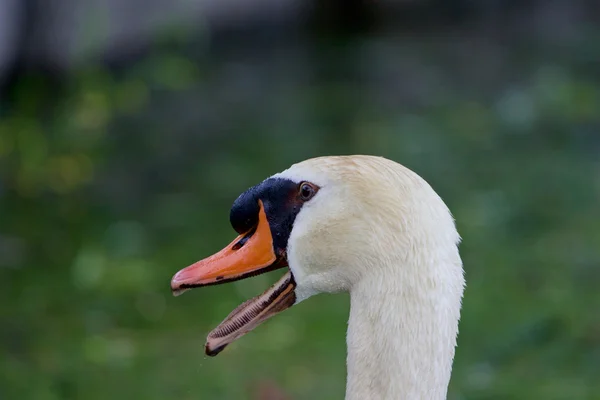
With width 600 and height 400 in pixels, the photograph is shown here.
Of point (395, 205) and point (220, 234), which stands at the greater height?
point (395, 205)

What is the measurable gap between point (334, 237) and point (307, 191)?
0.12 m

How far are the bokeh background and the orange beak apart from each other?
2.22 m

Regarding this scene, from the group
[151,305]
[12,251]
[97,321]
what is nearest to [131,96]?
[12,251]

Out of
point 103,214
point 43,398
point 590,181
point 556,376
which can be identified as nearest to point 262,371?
point 43,398

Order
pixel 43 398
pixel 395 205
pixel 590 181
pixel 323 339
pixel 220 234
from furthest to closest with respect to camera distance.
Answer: pixel 590 181
pixel 220 234
pixel 323 339
pixel 43 398
pixel 395 205

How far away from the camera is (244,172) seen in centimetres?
719

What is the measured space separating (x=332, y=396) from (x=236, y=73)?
216 inches

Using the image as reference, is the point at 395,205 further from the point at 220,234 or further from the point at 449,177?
the point at 449,177

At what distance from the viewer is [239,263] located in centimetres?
252

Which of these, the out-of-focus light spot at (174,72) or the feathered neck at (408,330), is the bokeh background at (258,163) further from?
the feathered neck at (408,330)

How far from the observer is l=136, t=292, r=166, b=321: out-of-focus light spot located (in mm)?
5449

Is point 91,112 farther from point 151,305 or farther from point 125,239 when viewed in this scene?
point 151,305

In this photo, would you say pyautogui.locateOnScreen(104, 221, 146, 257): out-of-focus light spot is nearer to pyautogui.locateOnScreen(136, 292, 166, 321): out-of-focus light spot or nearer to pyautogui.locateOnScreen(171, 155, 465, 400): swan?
pyautogui.locateOnScreen(136, 292, 166, 321): out-of-focus light spot

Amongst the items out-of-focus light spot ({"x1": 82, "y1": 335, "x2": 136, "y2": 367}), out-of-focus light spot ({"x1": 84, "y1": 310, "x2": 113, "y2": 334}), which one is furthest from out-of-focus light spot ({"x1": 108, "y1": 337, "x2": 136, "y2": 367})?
out-of-focus light spot ({"x1": 84, "y1": 310, "x2": 113, "y2": 334})
